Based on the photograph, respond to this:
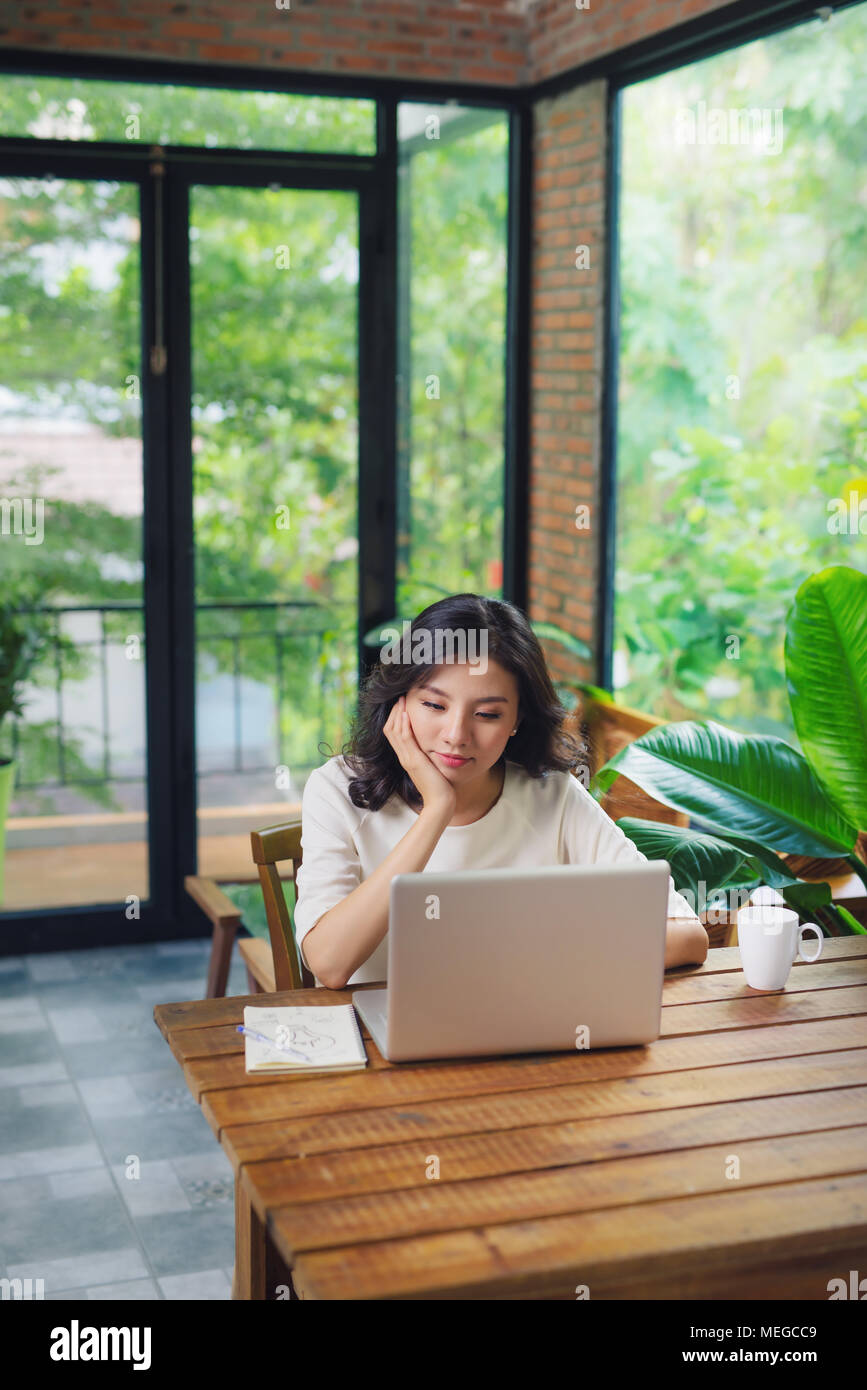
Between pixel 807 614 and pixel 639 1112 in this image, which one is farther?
pixel 807 614

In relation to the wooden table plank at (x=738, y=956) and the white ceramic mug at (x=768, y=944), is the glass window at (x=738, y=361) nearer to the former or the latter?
the wooden table plank at (x=738, y=956)

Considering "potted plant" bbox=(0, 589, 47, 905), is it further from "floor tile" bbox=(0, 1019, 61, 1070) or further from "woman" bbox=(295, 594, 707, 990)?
"woman" bbox=(295, 594, 707, 990)

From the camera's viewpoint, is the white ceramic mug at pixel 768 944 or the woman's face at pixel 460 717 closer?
the white ceramic mug at pixel 768 944

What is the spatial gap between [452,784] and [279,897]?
17.0 inches

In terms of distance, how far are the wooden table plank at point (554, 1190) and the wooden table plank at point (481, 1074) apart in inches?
6.0

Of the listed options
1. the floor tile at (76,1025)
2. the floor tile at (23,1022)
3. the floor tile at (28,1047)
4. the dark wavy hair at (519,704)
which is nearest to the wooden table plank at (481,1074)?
the dark wavy hair at (519,704)

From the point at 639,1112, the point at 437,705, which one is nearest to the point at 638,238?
the point at 437,705

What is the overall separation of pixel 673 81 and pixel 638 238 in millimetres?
434

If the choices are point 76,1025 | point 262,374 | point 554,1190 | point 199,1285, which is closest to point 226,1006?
point 554,1190

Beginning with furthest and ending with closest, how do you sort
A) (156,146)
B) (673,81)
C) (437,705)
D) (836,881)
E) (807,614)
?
(156,146) < (673,81) < (836,881) < (807,614) < (437,705)

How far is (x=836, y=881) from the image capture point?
10.7 feet

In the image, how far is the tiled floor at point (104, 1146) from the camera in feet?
9.07
